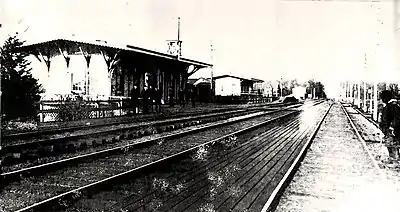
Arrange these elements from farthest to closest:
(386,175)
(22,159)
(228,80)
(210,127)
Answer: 1. (228,80)
2. (210,127)
3. (22,159)
4. (386,175)

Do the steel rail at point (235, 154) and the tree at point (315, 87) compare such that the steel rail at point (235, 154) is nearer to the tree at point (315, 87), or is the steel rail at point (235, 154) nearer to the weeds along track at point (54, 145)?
the weeds along track at point (54, 145)

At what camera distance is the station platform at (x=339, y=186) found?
453 centimetres

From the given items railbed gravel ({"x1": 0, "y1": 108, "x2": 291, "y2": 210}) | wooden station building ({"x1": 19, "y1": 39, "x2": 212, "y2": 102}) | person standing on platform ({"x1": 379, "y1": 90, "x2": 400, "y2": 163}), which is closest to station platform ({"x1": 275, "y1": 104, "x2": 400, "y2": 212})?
person standing on platform ({"x1": 379, "y1": 90, "x2": 400, "y2": 163})

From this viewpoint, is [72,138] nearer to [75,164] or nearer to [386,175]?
[75,164]

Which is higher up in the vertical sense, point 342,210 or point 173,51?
point 173,51

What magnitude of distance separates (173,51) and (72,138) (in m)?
22.2

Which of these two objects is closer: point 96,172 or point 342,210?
point 342,210

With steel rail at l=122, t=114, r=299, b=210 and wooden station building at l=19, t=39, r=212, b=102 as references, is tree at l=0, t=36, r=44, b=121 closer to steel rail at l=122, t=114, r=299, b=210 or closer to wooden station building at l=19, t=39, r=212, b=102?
steel rail at l=122, t=114, r=299, b=210

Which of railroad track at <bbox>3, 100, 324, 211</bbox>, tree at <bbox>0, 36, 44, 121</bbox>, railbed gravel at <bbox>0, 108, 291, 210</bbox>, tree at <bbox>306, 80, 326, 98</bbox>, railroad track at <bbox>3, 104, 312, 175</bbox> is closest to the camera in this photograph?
railroad track at <bbox>3, 100, 324, 211</bbox>

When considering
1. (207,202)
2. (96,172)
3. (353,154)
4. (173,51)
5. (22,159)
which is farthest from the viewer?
(173,51)

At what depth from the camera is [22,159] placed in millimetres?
6668


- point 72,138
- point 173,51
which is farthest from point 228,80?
point 72,138

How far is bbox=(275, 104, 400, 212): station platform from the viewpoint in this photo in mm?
4527

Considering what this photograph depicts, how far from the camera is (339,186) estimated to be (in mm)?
5516
